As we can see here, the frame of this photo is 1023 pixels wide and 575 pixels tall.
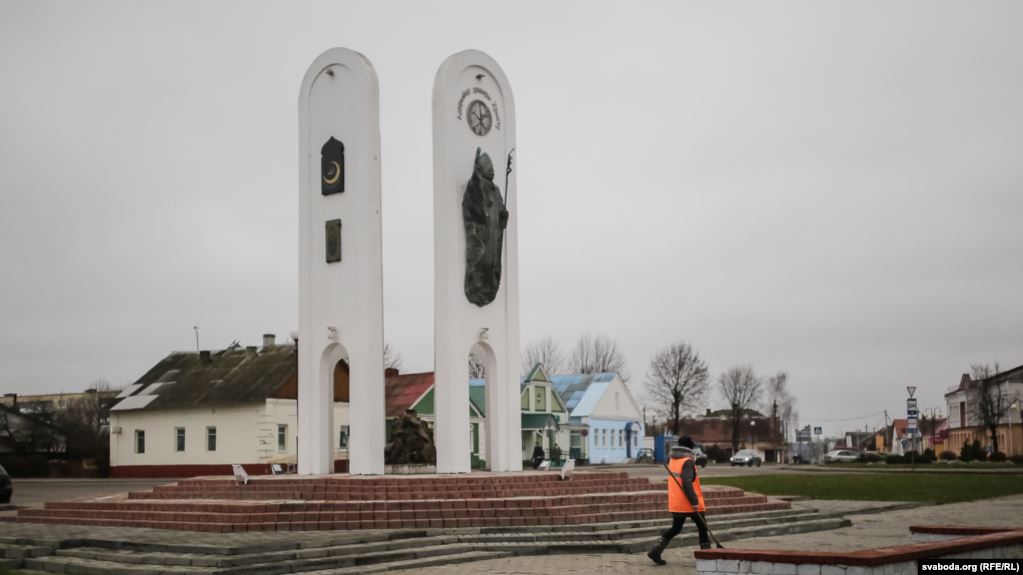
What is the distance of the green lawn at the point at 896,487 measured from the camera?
27.1 meters

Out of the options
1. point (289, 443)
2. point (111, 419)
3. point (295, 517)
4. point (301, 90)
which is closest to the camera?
point (295, 517)

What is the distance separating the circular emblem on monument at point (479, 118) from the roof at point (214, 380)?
24.2 metres

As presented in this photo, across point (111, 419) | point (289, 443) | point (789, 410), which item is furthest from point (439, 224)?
point (789, 410)

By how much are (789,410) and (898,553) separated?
97.1 m

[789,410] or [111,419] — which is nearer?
[111,419]

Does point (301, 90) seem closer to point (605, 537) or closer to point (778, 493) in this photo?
point (605, 537)

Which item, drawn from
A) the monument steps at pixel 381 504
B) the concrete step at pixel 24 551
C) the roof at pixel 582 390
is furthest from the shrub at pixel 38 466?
the concrete step at pixel 24 551

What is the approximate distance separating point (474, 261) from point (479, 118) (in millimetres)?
3268

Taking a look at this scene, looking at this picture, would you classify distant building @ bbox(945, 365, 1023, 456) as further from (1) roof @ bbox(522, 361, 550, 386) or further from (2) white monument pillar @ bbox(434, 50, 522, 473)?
(2) white monument pillar @ bbox(434, 50, 522, 473)

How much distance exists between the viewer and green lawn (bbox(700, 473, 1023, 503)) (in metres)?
27.1

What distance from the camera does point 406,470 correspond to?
23.0 meters

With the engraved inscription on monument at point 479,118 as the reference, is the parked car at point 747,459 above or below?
below

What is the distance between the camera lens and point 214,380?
47875 mm

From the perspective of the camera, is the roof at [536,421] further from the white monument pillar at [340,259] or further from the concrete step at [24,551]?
the concrete step at [24,551]
